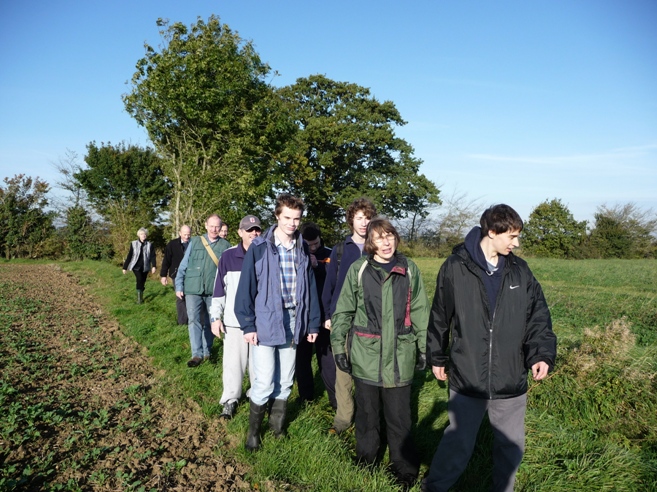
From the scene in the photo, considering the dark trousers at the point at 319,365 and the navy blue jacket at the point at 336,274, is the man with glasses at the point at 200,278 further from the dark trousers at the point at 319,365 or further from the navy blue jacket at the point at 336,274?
the navy blue jacket at the point at 336,274

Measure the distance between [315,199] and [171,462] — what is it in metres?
32.7

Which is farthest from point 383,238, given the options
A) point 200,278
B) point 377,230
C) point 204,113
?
point 204,113

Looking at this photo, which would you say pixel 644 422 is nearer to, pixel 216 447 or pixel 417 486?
pixel 417 486

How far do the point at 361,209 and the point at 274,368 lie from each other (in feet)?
5.54

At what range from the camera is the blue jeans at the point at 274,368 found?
165 inches

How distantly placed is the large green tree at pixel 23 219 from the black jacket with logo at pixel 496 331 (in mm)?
34135

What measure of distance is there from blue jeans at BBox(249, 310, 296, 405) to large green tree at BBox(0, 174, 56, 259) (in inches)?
1278

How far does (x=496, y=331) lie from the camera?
3.20 m

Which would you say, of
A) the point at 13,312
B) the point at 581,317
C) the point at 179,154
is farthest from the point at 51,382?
the point at 179,154

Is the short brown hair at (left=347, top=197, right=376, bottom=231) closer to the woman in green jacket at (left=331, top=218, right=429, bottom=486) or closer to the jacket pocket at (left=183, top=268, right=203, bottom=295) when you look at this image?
the woman in green jacket at (left=331, top=218, right=429, bottom=486)

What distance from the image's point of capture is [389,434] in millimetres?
3812

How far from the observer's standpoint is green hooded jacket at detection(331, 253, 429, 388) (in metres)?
3.64

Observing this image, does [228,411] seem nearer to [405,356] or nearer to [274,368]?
[274,368]

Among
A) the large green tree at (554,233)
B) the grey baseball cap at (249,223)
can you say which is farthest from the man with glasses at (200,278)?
the large green tree at (554,233)
